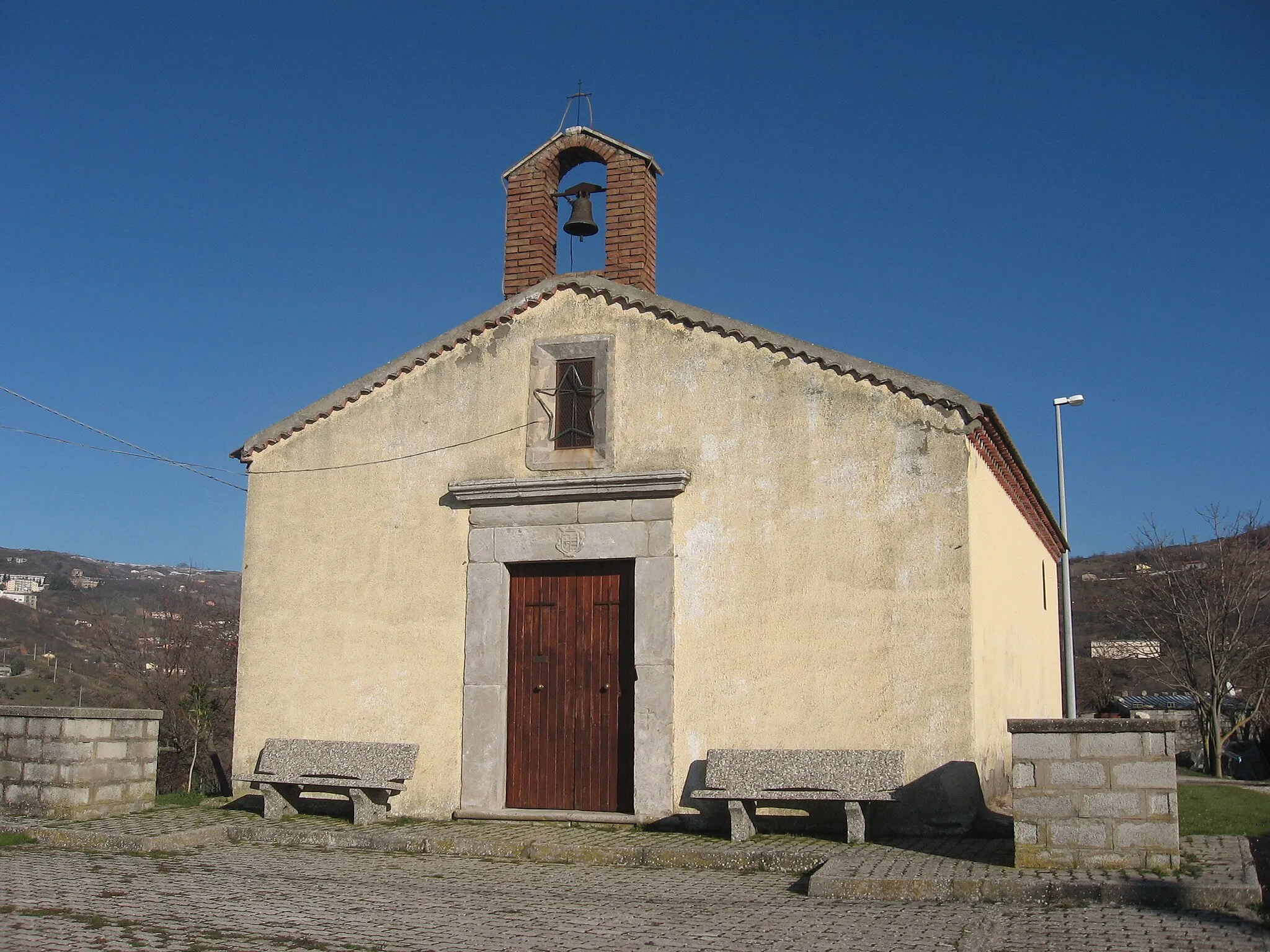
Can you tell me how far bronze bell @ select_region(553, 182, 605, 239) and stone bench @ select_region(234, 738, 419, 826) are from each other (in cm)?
582

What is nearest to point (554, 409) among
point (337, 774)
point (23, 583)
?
point (337, 774)

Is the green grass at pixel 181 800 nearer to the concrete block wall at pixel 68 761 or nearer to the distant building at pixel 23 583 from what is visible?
the concrete block wall at pixel 68 761

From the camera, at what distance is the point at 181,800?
13.2 m

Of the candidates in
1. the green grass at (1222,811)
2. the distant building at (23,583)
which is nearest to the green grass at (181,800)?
the green grass at (1222,811)

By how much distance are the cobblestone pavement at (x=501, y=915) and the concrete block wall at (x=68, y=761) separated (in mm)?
1938

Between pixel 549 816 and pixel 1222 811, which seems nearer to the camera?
pixel 549 816

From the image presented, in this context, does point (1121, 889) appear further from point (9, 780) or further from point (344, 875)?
point (9, 780)

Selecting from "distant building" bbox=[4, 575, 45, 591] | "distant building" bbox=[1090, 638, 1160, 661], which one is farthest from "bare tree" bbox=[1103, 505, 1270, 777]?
"distant building" bbox=[4, 575, 45, 591]

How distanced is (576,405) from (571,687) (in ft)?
9.22

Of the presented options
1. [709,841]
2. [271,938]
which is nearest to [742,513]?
[709,841]

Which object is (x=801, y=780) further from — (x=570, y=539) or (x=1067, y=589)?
(x=1067, y=589)

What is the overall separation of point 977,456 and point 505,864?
223 inches

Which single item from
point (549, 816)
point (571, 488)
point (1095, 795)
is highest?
point (571, 488)

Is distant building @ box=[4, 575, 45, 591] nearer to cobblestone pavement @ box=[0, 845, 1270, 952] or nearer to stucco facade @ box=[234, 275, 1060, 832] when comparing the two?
stucco facade @ box=[234, 275, 1060, 832]
